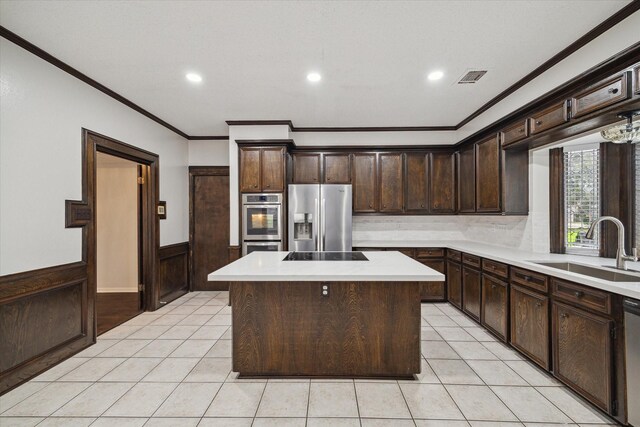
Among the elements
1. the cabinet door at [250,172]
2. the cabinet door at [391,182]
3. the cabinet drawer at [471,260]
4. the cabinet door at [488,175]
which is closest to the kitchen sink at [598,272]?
the cabinet drawer at [471,260]

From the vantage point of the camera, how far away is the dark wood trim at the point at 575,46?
1.92 metres

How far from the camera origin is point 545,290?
2332mm

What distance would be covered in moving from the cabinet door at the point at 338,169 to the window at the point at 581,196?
2709mm

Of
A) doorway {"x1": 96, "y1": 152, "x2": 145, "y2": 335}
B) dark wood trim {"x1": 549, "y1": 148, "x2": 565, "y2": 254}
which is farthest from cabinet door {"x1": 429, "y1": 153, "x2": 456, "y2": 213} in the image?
doorway {"x1": 96, "y1": 152, "x2": 145, "y2": 335}

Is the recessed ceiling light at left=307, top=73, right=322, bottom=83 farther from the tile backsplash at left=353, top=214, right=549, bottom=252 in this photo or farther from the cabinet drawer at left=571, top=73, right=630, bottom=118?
the tile backsplash at left=353, top=214, right=549, bottom=252

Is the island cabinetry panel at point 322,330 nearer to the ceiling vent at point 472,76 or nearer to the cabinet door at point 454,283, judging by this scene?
the cabinet door at point 454,283

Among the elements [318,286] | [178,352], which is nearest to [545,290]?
[318,286]

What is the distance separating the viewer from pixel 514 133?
3.15m

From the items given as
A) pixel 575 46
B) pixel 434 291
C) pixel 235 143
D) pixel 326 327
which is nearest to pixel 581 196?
pixel 575 46

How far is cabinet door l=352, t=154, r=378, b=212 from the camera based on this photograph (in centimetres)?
467

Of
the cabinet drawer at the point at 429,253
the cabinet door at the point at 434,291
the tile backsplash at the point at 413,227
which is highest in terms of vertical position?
the tile backsplash at the point at 413,227

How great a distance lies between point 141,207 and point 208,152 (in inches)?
61.5

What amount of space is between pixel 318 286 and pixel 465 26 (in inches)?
89.2

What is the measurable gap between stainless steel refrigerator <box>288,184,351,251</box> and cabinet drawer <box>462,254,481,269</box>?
1.54 meters
